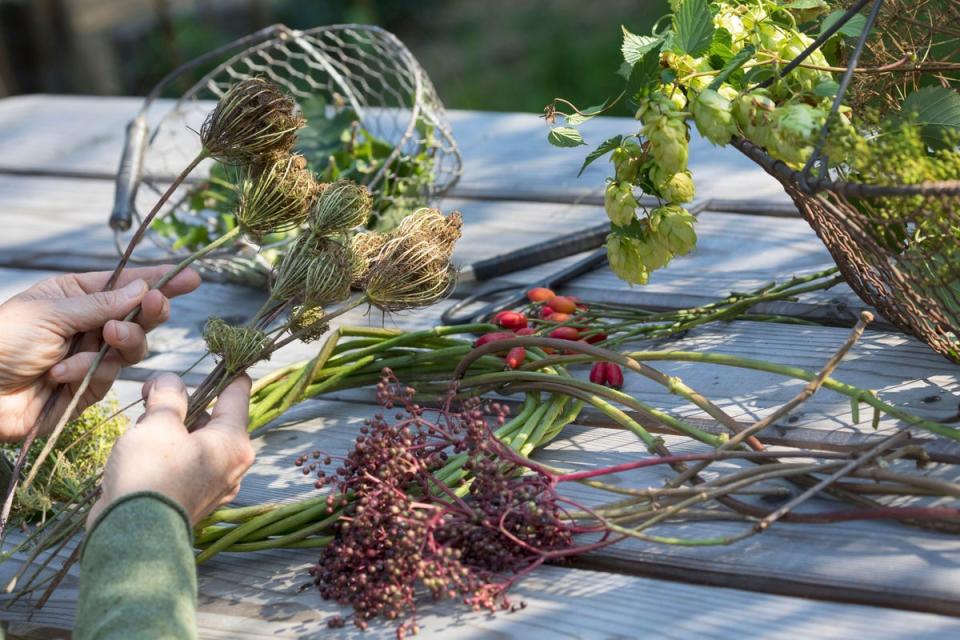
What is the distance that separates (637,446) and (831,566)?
251 mm

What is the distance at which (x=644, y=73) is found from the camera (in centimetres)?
99

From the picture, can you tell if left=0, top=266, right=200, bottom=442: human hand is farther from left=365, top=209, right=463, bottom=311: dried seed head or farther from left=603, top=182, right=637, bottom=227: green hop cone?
left=603, top=182, right=637, bottom=227: green hop cone

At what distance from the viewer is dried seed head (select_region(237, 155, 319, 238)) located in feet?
3.34

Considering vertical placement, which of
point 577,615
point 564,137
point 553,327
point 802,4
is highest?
point 802,4

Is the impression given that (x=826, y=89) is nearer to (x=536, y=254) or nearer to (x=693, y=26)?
(x=693, y=26)

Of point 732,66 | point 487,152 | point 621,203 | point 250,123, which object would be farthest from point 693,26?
point 487,152

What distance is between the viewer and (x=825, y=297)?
4.22 ft

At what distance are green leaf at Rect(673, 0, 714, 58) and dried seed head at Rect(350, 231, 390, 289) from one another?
0.31 m

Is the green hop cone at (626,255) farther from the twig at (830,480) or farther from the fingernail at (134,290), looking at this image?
the fingernail at (134,290)

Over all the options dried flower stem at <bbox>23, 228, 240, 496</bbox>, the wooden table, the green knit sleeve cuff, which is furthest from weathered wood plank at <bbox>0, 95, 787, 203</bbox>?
the green knit sleeve cuff

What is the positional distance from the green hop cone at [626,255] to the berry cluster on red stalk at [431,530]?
225 mm

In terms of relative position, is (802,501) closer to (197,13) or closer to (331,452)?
(331,452)

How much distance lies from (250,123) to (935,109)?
591mm

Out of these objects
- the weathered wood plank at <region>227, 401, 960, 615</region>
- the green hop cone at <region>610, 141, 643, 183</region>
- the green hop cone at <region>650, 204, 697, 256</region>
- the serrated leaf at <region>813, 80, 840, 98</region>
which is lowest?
the weathered wood plank at <region>227, 401, 960, 615</region>
